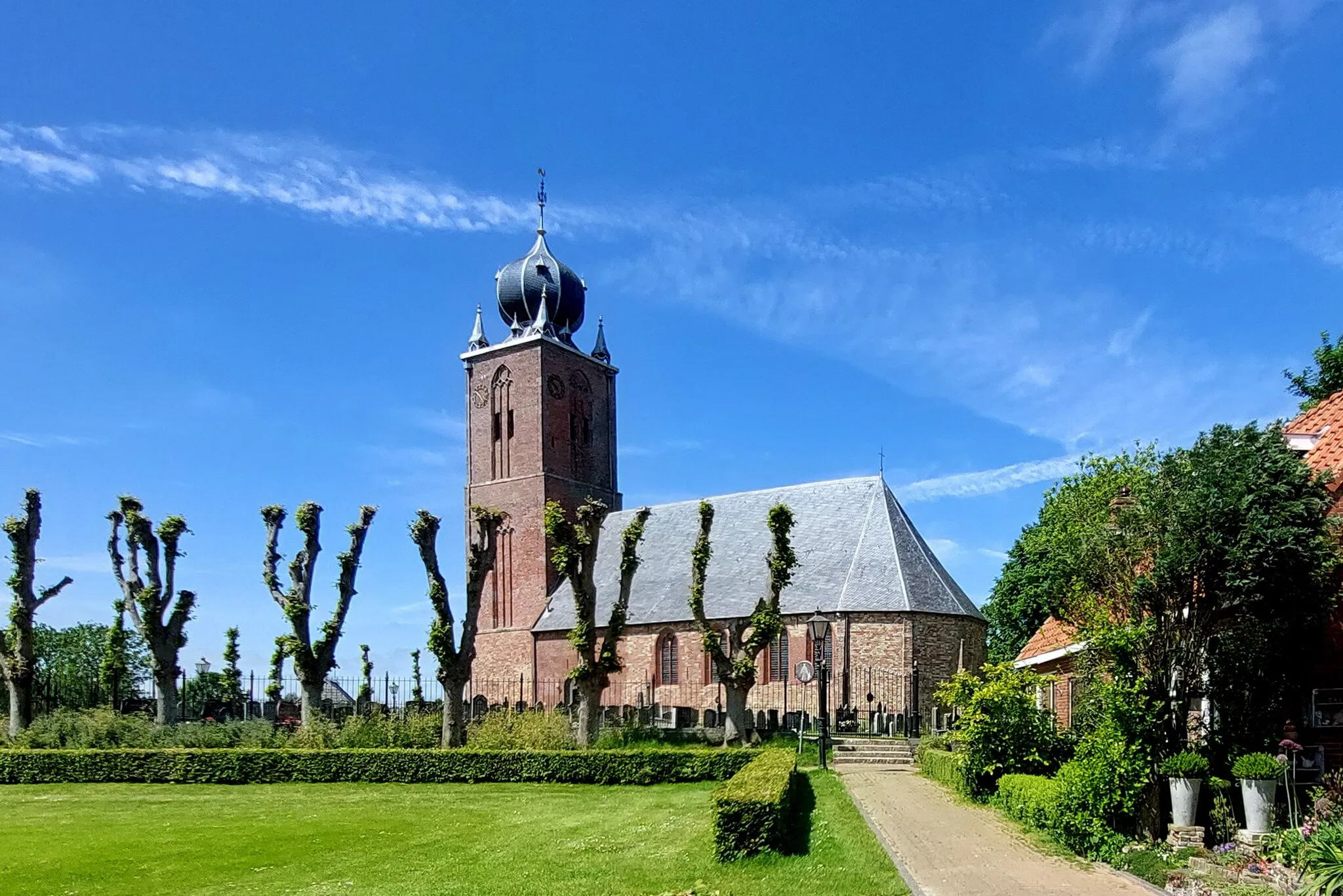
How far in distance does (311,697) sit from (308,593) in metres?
2.92

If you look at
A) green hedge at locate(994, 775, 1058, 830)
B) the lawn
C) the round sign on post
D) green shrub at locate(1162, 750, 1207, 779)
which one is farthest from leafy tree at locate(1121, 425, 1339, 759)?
the round sign on post

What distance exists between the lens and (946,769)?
1895 cm

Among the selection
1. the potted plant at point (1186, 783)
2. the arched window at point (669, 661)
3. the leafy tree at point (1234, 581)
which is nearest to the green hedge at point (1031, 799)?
the potted plant at point (1186, 783)

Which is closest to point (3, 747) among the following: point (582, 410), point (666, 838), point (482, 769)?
point (482, 769)

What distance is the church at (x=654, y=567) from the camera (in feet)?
114

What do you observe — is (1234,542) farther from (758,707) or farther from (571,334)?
(571,334)

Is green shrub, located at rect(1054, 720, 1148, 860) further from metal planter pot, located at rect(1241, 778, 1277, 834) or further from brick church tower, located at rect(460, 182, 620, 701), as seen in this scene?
brick church tower, located at rect(460, 182, 620, 701)

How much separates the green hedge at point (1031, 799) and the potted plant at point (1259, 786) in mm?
2054

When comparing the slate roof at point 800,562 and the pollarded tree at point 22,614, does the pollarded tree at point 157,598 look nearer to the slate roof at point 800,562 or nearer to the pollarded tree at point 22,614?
the pollarded tree at point 22,614

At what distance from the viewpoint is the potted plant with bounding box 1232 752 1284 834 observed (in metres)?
11.3

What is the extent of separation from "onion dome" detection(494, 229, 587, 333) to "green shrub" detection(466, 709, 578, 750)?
1052 inches

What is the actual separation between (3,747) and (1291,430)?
95.7ft

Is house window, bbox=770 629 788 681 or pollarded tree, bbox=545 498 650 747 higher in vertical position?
pollarded tree, bbox=545 498 650 747

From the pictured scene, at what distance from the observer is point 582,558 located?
2670 cm
